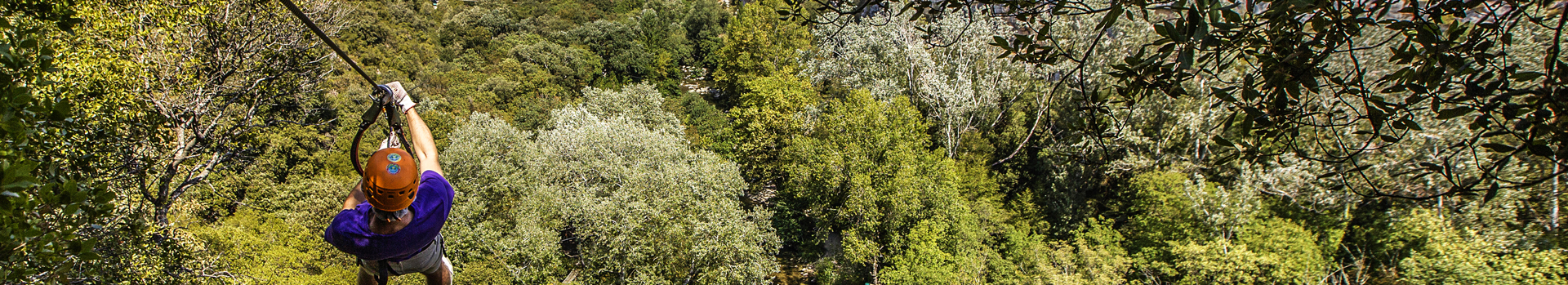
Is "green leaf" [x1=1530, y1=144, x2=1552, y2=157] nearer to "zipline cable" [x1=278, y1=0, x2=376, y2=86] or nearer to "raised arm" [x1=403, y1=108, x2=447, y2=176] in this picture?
"zipline cable" [x1=278, y1=0, x2=376, y2=86]

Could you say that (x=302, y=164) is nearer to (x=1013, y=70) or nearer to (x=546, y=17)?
(x=1013, y=70)

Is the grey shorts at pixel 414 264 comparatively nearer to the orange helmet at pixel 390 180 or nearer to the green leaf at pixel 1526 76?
the orange helmet at pixel 390 180

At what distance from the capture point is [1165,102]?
2522 cm

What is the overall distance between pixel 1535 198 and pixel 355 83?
52.4 meters

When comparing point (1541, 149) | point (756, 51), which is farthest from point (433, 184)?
point (756, 51)

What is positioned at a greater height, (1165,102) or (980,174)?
(1165,102)

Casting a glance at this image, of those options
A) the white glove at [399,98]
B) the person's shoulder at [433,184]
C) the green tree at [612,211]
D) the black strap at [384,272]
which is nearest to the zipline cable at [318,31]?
the white glove at [399,98]

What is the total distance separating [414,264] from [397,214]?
663mm

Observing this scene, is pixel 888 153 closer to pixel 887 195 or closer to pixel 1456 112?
pixel 887 195

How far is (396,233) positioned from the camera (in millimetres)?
3752

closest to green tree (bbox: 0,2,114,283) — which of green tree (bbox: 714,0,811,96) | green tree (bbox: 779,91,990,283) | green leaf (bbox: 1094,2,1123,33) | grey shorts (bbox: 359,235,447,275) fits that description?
grey shorts (bbox: 359,235,447,275)

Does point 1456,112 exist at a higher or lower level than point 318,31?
higher

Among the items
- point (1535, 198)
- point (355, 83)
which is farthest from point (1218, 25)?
point (355, 83)

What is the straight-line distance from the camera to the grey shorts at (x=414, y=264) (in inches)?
165
